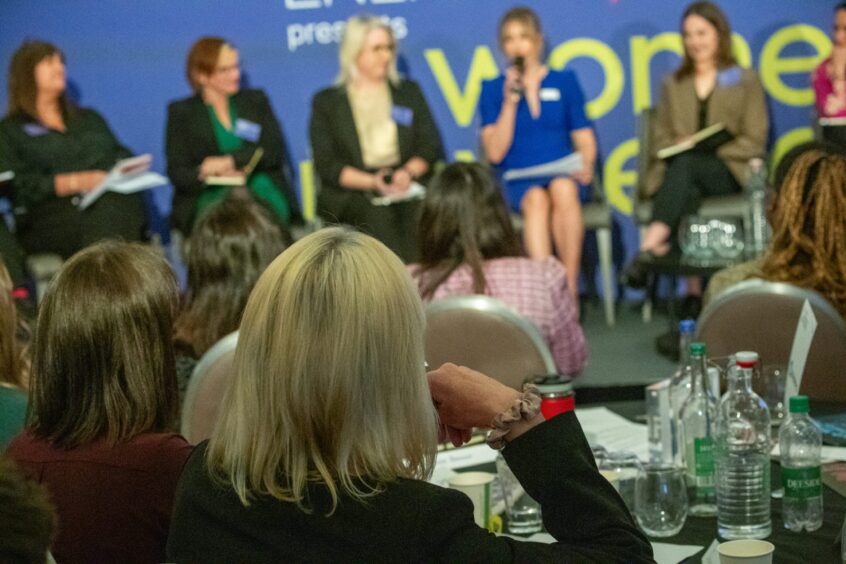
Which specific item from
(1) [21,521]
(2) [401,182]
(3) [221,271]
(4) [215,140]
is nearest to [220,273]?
(3) [221,271]

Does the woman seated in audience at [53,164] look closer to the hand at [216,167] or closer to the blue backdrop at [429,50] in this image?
the hand at [216,167]

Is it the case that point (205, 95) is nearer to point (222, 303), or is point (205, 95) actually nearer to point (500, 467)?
point (222, 303)

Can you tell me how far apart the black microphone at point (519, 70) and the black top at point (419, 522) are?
16.6 feet

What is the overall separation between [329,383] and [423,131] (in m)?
5.40

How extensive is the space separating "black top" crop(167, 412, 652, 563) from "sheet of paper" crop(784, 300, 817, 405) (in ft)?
2.67

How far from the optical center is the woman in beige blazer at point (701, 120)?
21.4 feet

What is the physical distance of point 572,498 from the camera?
5.38 ft

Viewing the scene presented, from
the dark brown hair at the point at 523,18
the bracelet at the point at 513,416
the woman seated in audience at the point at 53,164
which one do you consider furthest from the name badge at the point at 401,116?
the bracelet at the point at 513,416

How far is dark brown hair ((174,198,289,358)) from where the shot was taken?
3084 millimetres

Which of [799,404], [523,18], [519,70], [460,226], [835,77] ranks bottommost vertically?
[799,404]

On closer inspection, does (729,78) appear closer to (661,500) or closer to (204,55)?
(204,55)

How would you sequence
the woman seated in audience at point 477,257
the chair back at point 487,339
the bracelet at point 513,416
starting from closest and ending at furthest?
the bracelet at point 513,416
the chair back at point 487,339
the woman seated in audience at point 477,257

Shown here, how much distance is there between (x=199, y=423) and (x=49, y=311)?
2.24ft

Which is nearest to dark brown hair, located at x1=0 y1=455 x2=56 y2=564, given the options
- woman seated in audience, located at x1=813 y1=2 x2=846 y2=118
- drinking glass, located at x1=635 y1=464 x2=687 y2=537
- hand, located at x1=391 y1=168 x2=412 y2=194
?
drinking glass, located at x1=635 y1=464 x2=687 y2=537
